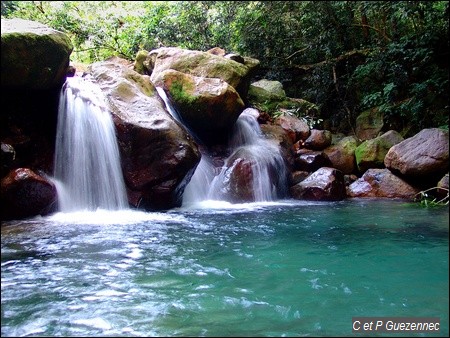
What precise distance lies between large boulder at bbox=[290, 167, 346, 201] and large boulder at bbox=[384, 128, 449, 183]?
1.29 meters

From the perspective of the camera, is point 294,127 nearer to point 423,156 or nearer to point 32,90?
point 423,156

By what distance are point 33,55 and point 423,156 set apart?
7907 mm

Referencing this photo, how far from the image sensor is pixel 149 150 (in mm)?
7785

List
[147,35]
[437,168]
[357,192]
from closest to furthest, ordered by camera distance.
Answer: [437,168], [357,192], [147,35]

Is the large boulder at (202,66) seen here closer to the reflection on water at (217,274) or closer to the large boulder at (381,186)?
the large boulder at (381,186)

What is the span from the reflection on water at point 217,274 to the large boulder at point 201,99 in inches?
139

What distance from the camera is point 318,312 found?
301cm

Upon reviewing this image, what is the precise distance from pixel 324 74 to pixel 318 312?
12103 mm

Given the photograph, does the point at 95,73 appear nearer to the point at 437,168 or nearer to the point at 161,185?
the point at 161,185

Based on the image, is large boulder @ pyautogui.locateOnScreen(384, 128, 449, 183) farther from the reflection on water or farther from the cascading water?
the cascading water

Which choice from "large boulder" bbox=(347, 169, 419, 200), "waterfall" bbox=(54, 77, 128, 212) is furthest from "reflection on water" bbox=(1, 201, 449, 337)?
"large boulder" bbox=(347, 169, 419, 200)

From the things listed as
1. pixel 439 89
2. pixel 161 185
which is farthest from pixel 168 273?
pixel 439 89

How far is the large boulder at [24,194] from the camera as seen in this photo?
648cm

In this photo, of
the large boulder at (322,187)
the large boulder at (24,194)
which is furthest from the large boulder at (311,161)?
the large boulder at (24,194)
